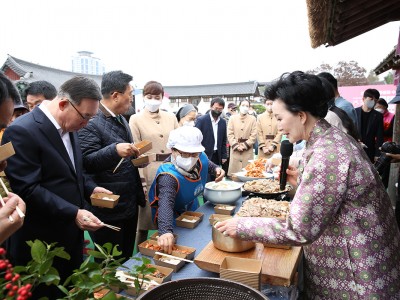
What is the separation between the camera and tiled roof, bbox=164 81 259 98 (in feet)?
108

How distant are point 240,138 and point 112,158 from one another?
460cm

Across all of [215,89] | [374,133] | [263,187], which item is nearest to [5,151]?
[263,187]

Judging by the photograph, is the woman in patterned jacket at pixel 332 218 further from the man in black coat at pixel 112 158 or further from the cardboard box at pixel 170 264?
the man in black coat at pixel 112 158

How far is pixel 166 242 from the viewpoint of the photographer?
1758 millimetres

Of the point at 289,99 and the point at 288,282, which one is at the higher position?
the point at 289,99

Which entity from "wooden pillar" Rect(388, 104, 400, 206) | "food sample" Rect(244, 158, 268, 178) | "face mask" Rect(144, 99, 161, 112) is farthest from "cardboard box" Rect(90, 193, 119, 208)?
"wooden pillar" Rect(388, 104, 400, 206)

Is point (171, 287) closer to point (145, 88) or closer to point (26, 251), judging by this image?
point (26, 251)

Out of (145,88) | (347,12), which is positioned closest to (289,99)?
(347,12)

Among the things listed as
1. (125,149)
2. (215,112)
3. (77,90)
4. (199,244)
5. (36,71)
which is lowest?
(199,244)

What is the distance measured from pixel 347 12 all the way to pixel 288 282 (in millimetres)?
2766

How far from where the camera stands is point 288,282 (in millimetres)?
1390

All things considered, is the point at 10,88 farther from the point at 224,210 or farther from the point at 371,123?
the point at 371,123

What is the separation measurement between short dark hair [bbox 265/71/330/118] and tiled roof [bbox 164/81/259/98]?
3154 cm

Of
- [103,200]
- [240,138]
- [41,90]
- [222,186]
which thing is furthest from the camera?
[240,138]
